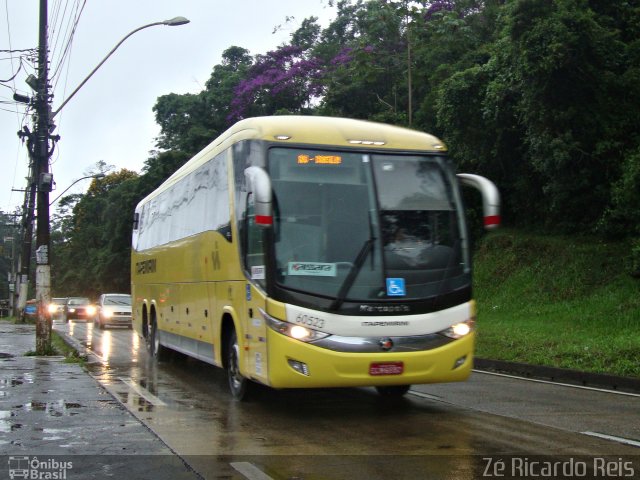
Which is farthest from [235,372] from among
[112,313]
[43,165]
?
[112,313]

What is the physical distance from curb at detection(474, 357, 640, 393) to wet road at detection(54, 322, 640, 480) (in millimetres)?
885

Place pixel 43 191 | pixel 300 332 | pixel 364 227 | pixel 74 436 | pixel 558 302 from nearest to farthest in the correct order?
1. pixel 74 436
2. pixel 300 332
3. pixel 364 227
4. pixel 43 191
5. pixel 558 302

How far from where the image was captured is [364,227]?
8.70 m

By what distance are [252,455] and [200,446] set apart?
64 cm

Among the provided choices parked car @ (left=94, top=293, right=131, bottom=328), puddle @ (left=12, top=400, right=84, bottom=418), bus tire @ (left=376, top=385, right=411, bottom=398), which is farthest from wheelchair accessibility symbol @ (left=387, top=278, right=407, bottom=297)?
parked car @ (left=94, top=293, right=131, bottom=328)

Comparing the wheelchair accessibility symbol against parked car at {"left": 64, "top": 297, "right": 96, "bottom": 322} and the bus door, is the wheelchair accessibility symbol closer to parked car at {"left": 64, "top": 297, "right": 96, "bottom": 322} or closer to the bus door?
the bus door

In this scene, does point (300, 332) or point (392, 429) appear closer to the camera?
point (392, 429)

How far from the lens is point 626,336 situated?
1648cm

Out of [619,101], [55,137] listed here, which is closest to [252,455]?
[55,137]

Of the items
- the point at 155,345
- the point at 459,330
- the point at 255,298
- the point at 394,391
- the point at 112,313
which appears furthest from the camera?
the point at 112,313

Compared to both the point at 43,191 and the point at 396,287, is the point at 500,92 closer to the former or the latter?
the point at 43,191

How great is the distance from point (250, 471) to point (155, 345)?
1069 cm

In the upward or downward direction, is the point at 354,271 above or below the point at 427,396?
above

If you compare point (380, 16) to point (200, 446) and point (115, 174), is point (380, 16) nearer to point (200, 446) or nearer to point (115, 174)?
point (200, 446)
